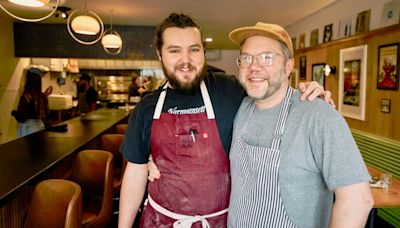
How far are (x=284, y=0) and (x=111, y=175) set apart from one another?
341 cm

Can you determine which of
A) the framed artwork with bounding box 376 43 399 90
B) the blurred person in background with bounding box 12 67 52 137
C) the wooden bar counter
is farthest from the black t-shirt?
the blurred person in background with bounding box 12 67 52 137

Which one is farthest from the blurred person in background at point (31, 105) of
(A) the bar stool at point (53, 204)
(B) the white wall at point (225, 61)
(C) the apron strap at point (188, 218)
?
(B) the white wall at point (225, 61)

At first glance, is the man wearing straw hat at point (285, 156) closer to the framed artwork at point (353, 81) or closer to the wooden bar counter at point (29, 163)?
the wooden bar counter at point (29, 163)

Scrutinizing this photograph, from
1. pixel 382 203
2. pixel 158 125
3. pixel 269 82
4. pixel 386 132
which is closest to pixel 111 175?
pixel 158 125

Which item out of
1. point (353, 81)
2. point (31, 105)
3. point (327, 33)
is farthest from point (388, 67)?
point (31, 105)

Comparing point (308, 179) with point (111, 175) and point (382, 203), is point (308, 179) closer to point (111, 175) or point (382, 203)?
point (382, 203)

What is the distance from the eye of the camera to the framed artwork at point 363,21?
383 cm

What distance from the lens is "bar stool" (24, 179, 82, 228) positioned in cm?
164

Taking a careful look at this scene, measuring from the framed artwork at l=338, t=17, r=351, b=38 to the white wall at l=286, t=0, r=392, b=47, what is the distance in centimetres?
6

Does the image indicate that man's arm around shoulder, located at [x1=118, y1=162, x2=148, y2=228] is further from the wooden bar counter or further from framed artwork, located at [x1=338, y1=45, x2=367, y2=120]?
framed artwork, located at [x1=338, y1=45, x2=367, y2=120]

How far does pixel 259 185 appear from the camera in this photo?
1233mm

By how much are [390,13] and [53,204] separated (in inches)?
134

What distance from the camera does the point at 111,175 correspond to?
7.52 feet

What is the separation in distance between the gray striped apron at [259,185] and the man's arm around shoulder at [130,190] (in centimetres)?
54
